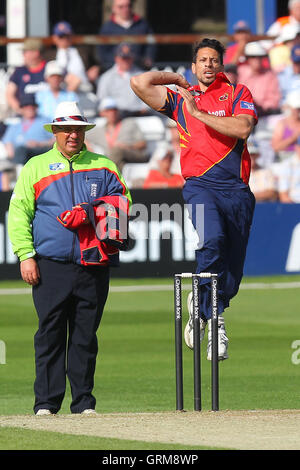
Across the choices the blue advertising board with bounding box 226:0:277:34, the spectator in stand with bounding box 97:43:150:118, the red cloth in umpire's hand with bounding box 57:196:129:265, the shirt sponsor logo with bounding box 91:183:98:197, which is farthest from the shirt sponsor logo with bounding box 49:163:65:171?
the blue advertising board with bounding box 226:0:277:34

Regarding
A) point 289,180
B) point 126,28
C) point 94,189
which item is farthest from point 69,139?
point 126,28

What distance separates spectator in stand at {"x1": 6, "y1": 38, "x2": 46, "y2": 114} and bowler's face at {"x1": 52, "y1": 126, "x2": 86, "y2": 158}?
10.5 meters

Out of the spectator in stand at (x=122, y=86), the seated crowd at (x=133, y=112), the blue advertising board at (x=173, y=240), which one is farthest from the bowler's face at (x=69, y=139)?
the spectator in stand at (x=122, y=86)

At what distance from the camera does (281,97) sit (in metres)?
20.0

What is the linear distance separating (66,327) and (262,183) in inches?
418

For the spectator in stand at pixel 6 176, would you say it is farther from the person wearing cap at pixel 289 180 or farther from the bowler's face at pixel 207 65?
the bowler's face at pixel 207 65

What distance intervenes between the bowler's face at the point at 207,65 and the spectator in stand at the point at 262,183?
1015 cm

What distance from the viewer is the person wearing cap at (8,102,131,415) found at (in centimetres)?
881

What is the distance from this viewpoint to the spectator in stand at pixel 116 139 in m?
19.1

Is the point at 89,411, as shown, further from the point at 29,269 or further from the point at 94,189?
the point at 94,189

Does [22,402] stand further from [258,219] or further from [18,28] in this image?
[18,28]

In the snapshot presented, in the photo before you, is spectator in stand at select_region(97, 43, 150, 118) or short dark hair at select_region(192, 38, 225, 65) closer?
short dark hair at select_region(192, 38, 225, 65)

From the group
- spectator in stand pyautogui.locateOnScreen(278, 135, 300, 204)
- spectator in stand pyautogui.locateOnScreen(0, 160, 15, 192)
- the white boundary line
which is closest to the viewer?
the white boundary line

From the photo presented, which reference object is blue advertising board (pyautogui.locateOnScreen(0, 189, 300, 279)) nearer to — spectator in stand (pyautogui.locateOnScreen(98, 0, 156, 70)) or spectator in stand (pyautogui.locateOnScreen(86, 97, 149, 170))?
spectator in stand (pyautogui.locateOnScreen(86, 97, 149, 170))
